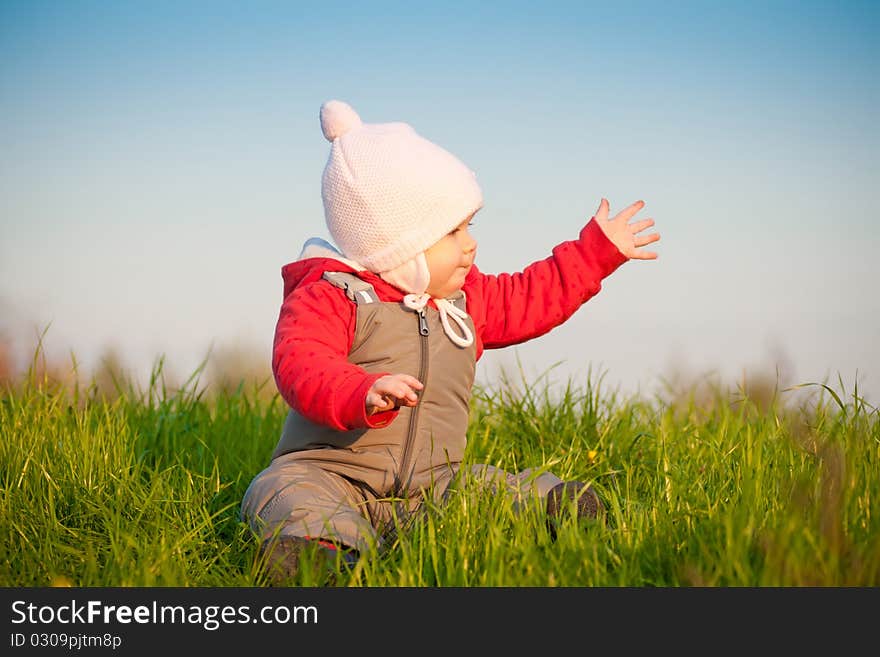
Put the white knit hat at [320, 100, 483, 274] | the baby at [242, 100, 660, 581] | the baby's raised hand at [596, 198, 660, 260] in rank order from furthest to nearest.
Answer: the baby's raised hand at [596, 198, 660, 260] → the white knit hat at [320, 100, 483, 274] → the baby at [242, 100, 660, 581]

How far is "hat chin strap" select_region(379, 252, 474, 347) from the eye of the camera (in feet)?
9.99

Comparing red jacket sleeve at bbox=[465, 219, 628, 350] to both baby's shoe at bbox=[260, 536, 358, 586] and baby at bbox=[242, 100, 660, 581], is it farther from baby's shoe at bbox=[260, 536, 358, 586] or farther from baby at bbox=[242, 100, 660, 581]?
baby's shoe at bbox=[260, 536, 358, 586]

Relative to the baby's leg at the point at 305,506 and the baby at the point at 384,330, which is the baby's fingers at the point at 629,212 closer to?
the baby at the point at 384,330

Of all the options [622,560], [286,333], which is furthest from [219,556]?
[622,560]

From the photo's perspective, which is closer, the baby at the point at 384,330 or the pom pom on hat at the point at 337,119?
the baby at the point at 384,330

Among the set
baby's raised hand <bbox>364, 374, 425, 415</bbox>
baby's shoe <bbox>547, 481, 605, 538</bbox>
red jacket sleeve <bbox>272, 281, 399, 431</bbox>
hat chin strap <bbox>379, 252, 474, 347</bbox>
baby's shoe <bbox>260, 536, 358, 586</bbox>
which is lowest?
baby's shoe <bbox>260, 536, 358, 586</bbox>

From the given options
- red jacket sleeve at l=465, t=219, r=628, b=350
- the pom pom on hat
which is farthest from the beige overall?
the pom pom on hat

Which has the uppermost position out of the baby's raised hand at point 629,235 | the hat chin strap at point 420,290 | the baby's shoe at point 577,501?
the baby's raised hand at point 629,235

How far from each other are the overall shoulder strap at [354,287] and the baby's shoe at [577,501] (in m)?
0.79

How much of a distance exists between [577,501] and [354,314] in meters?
0.85

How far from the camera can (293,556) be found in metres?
2.62

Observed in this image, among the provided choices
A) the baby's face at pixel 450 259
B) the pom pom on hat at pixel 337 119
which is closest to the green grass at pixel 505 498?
the baby's face at pixel 450 259

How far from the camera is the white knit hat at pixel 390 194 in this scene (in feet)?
9.86
